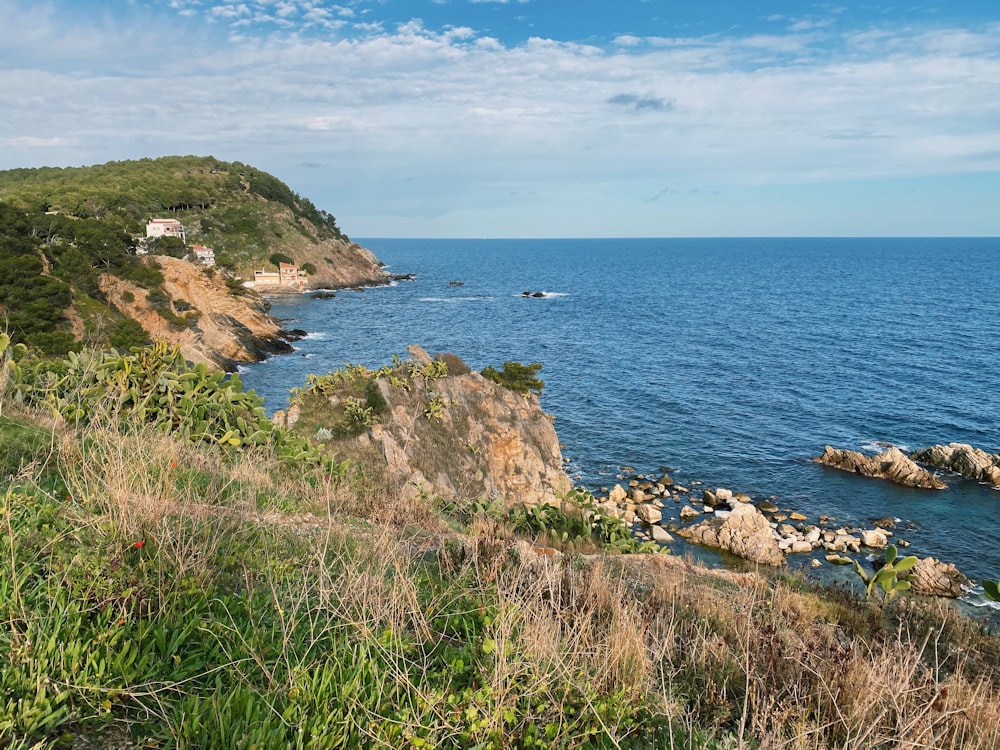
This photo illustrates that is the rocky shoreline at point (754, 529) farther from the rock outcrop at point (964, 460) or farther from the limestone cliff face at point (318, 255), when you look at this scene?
Result: the limestone cliff face at point (318, 255)

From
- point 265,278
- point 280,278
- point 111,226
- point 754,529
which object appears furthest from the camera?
point 280,278

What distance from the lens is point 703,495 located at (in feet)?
98.3

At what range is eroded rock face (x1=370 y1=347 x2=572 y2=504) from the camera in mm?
20078

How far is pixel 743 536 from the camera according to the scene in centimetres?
2502

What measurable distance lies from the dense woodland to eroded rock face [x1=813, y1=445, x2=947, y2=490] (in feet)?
123

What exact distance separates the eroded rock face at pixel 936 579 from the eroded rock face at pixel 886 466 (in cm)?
893

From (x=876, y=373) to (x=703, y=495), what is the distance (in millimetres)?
30192

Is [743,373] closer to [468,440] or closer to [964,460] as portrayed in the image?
[964,460]

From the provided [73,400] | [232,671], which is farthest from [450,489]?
[232,671]

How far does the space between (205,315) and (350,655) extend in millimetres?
54808

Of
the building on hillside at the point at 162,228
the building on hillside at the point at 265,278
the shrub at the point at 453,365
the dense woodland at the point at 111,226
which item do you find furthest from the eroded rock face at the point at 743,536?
the building on hillside at the point at 265,278

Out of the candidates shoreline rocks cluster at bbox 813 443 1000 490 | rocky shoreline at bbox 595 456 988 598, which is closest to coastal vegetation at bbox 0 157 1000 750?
rocky shoreline at bbox 595 456 988 598

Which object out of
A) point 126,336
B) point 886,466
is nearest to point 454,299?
point 126,336

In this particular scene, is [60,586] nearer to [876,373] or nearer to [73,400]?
[73,400]
